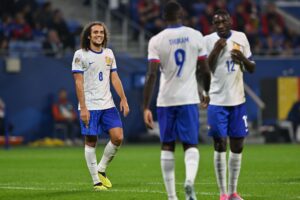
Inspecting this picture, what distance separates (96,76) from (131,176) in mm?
3333

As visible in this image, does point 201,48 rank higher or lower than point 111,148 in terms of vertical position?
higher

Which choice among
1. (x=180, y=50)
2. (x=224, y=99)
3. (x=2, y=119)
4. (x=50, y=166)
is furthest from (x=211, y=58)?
(x=2, y=119)

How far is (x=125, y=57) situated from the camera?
32469 mm

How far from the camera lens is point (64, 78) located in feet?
105

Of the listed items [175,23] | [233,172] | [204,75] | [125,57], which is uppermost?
[175,23]

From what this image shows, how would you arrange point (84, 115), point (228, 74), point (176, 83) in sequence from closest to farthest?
point (176, 83), point (228, 74), point (84, 115)

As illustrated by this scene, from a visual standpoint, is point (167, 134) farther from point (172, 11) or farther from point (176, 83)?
point (172, 11)

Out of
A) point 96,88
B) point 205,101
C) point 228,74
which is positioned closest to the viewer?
point 205,101

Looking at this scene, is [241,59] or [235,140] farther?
[235,140]

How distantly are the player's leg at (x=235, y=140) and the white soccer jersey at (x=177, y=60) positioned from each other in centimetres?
145

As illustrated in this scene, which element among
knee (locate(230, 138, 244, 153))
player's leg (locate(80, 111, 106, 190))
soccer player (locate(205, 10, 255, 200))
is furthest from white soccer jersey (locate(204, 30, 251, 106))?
player's leg (locate(80, 111, 106, 190))

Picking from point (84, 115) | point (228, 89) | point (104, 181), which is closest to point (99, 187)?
point (104, 181)

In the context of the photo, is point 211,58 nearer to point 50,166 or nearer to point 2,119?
point 50,166

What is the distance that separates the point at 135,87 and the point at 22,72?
4155 millimetres
